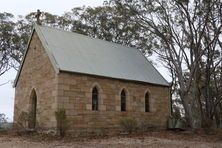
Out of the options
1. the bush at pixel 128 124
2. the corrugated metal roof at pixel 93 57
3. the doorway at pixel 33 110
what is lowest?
the bush at pixel 128 124

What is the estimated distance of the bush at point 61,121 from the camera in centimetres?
1798

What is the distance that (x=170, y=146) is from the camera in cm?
1441

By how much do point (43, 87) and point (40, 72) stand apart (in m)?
1.13

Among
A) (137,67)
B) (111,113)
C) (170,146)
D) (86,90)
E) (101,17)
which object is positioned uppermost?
(101,17)

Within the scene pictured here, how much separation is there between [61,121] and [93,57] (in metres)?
6.48

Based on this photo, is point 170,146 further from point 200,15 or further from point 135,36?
point 135,36

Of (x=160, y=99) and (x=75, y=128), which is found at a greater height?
(x=160, y=99)

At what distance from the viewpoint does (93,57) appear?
907 inches

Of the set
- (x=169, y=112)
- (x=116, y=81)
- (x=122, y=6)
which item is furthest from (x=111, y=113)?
(x=122, y=6)

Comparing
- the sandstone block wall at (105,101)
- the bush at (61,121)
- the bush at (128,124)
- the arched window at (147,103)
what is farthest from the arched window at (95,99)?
the arched window at (147,103)

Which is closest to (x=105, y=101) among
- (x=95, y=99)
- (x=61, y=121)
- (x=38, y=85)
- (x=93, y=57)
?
(x=95, y=99)

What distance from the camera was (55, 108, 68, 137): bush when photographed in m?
18.0

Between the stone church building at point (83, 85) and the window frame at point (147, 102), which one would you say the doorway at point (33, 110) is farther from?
the window frame at point (147, 102)

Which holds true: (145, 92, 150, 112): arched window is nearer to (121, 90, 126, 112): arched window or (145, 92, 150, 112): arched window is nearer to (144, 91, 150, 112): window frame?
(144, 91, 150, 112): window frame
